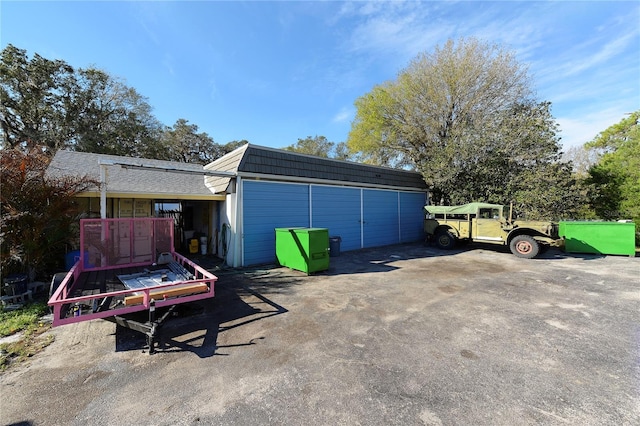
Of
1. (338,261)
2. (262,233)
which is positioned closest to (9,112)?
(262,233)

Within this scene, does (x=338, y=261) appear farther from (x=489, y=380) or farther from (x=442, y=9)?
(x=442, y=9)

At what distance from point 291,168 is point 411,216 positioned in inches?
294

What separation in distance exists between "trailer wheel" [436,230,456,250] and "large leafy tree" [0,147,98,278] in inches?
476

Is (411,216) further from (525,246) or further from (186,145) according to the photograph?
(186,145)

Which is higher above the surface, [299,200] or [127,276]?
[299,200]

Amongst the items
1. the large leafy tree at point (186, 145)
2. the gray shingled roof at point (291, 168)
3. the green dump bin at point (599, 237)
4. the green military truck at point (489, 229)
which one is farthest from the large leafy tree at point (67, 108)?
the green dump bin at point (599, 237)

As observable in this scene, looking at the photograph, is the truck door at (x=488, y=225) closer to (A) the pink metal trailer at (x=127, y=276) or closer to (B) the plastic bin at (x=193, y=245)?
(A) the pink metal trailer at (x=127, y=276)

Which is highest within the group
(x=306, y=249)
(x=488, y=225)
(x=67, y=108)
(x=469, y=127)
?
(x=67, y=108)

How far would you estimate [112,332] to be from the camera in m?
3.69

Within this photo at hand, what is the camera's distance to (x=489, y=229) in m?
9.74

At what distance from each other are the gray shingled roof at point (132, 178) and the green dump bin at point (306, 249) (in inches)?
140

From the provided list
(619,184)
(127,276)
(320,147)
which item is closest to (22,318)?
(127,276)

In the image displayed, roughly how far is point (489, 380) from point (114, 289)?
4977mm

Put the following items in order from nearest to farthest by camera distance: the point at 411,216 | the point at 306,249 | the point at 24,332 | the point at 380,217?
1. the point at 24,332
2. the point at 306,249
3. the point at 380,217
4. the point at 411,216
